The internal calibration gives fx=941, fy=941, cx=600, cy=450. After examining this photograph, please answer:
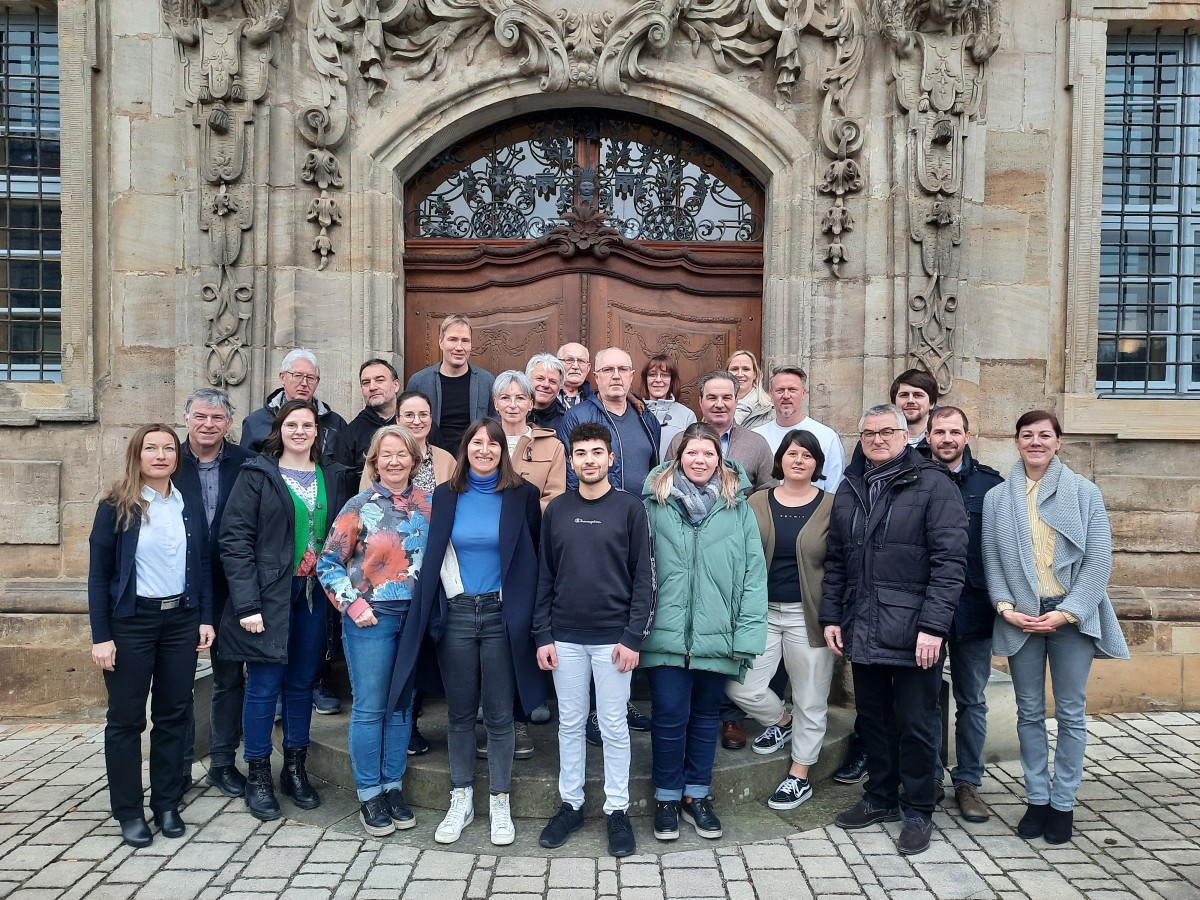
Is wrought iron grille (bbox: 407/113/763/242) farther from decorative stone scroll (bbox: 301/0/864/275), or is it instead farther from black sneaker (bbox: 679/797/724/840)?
black sneaker (bbox: 679/797/724/840)

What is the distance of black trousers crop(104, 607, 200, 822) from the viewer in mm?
3996

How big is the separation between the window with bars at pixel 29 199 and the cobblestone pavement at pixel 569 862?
3298mm

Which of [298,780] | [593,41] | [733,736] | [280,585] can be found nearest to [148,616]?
[280,585]

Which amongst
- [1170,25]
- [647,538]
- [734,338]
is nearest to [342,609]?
[647,538]

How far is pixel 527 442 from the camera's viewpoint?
4.57m

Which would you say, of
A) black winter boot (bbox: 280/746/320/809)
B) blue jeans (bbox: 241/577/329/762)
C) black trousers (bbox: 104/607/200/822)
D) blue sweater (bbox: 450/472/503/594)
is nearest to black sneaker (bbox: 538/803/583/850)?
blue sweater (bbox: 450/472/503/594)

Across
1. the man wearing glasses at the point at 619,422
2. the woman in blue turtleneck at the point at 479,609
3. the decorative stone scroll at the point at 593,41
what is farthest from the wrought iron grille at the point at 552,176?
the woman in blue turtleneck at the point at 479,609

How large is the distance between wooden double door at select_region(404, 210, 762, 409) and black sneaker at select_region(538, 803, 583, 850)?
3447 millimetres

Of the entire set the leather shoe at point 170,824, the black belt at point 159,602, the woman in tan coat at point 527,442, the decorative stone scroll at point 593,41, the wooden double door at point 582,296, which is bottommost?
the leather shoe at point 170,824

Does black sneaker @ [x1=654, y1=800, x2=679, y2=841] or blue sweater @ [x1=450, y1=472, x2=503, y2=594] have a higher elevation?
blue sweater @ [x1=450, y1=472, x2=503, y2=594]

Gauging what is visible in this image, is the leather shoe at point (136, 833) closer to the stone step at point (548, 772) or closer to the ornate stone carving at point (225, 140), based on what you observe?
the stone step at point (548, 772)

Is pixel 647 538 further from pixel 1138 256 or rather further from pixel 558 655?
pixel 1138 256

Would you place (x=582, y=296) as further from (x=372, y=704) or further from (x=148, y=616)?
(x=148, y=616)

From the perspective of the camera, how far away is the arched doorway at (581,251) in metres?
6.74
